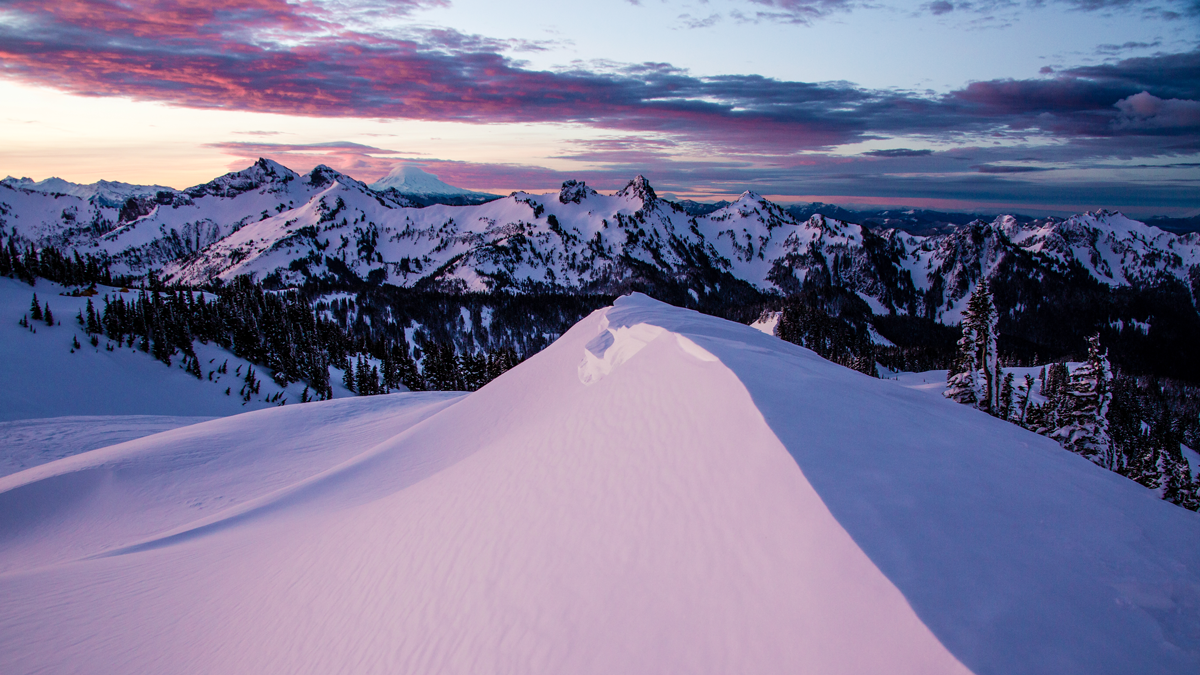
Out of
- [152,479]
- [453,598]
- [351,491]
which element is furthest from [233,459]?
[453,598]

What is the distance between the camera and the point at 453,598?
602 centimetres

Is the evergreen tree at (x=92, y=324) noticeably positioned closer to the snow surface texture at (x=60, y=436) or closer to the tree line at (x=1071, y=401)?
the snow surface texture at (x=60, y=436)

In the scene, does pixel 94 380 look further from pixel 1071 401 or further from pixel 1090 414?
pixel 1071 401

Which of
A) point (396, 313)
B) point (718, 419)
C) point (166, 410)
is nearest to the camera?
point (718, 419)

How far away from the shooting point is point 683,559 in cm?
518

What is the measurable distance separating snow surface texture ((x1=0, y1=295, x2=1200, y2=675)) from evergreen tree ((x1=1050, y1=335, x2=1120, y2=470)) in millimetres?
27126

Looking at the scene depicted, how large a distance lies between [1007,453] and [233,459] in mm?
21144

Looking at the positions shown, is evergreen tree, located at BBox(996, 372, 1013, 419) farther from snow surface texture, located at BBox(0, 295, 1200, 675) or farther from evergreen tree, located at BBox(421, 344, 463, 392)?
evergreen tree, located at BBox(421, 344, 463, 392)

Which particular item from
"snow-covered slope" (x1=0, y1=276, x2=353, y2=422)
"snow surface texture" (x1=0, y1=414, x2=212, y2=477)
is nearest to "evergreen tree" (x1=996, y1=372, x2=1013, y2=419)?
"snow surface texture" (x1=0, y1=414, x2=212, y2=477)

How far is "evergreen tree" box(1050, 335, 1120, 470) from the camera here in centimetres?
2617

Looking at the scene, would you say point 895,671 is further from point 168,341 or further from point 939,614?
point 168,341

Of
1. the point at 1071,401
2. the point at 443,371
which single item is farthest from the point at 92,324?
the point at 1071,401

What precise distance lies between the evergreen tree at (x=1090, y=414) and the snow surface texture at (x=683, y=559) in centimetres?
2713

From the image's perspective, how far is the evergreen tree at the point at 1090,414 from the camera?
85.9 feet
